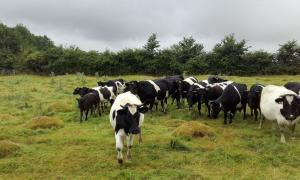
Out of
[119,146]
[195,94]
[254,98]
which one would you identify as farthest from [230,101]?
[119,146]

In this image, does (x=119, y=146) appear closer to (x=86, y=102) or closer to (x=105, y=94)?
(x=86, y=102)

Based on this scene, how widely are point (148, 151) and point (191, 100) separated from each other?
8433 mm

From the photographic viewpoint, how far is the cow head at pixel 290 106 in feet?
51.9

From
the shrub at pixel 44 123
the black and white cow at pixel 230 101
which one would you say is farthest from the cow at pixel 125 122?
the black and white cow at pixel 230 101

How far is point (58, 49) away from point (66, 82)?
20.2m

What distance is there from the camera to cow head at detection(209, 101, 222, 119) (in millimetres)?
20847

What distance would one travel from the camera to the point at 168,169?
500 inches

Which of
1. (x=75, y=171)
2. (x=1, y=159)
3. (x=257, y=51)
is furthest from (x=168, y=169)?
(x=257, y=51)

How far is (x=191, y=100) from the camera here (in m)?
22.7

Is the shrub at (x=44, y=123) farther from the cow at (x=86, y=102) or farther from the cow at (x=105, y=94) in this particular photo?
the cow at (x=105, y=94)

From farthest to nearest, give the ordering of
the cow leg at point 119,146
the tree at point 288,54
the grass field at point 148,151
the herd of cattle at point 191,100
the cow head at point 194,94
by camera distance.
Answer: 1. the tree at point 288,54
2. the cow head at point 194,94
3. the herd of cattle at point 191,100
4. the cow leg at point 119,146
5. the grass field at point 148,151

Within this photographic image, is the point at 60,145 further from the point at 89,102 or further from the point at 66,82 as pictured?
the point at 66,82

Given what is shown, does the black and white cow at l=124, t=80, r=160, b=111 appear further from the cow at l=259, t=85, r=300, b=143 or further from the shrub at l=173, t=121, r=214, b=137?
the cow at l=259, t=85, r=300, b=143

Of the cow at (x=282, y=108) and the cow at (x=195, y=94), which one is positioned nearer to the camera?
the cow at (x=282, y=108)
